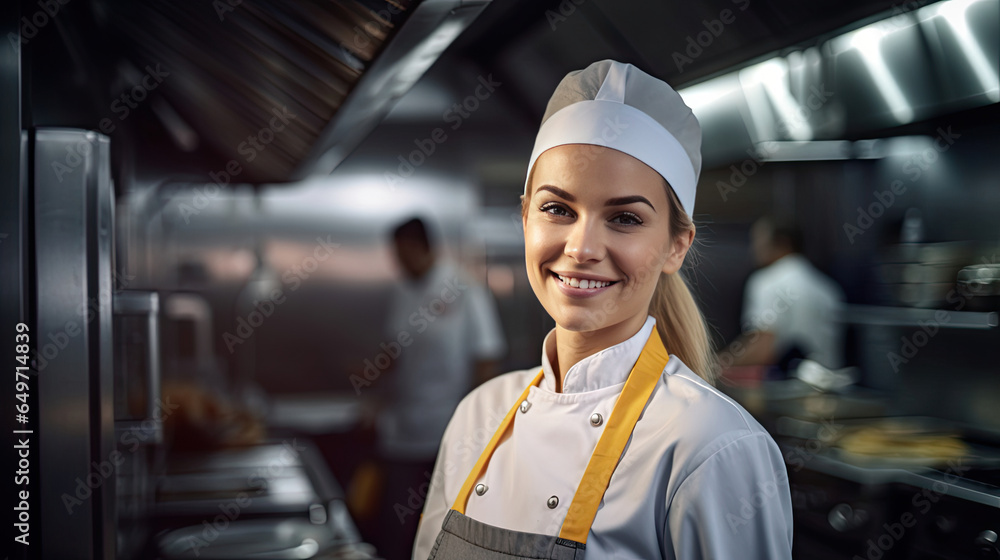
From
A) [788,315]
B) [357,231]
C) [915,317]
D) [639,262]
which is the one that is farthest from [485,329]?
[639,262]

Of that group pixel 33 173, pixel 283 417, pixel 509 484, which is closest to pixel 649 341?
pixel 509 484

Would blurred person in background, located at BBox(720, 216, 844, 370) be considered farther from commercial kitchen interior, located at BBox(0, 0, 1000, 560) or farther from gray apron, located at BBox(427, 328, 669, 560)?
gray apron, located at BBox(427, 328, 669, 560)

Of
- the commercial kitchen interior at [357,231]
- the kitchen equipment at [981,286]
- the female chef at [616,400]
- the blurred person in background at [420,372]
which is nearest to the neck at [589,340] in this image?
the female chef at [616,400]

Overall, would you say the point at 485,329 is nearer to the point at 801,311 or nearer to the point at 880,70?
the point at 801,311

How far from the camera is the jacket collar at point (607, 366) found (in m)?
0.84

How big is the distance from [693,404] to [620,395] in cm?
9

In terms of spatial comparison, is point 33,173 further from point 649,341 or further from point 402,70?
point 649,341

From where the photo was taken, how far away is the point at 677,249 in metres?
0.85

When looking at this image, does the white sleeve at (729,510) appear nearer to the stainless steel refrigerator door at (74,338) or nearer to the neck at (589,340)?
the neck at (589,340)

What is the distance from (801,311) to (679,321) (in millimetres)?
1177

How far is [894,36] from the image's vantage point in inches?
66.7

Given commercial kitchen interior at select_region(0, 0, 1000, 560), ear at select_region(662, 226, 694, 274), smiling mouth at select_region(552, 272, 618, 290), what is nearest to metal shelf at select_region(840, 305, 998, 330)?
commercial kitchen interior at select_region(0, 0, 1000, 560)

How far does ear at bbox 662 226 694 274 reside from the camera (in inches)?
33.3

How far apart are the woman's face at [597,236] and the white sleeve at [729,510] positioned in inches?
8.1
